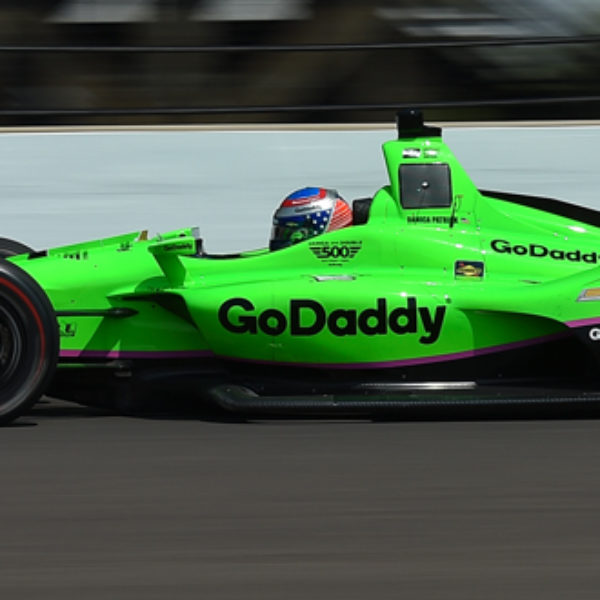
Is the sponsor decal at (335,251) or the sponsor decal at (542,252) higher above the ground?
the sponsor decal at (335,251)

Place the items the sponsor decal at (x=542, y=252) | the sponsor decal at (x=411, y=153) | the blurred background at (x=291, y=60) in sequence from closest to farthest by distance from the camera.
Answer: the sponsor decal at (x=542, y=252) → the sponsor decal at (x=411, y=153) → the blurred background at (x=291, y=60)

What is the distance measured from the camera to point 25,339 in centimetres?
548

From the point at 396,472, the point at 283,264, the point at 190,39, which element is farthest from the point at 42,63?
the point at 396,472

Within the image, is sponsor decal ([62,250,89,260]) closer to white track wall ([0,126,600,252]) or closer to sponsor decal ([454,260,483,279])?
sponsor decal ([454,260,483,279])

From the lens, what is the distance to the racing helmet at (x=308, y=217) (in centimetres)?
605

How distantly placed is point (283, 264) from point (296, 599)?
2.74m

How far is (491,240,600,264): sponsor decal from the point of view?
5.94 m

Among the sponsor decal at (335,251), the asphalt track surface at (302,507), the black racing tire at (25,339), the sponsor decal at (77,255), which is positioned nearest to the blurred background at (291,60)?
the sponsor decal at (77,255)

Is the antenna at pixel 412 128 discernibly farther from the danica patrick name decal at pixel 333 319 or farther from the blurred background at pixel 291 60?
the blurred background at pixel 291 60

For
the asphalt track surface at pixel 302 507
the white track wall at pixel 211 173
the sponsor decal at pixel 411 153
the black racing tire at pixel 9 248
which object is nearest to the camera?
the asphalt track surface at pixel 302 507

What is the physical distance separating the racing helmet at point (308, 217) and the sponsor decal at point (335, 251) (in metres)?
0.20

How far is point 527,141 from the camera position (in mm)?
8094

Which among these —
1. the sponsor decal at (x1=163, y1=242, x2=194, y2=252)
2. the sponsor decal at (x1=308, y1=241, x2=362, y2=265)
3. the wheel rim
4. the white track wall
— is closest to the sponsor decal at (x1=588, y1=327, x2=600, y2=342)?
the sponsor decal at (x1=308, y1=241, x2=362, y2=265)

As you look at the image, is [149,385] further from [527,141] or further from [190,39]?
[190,39]
